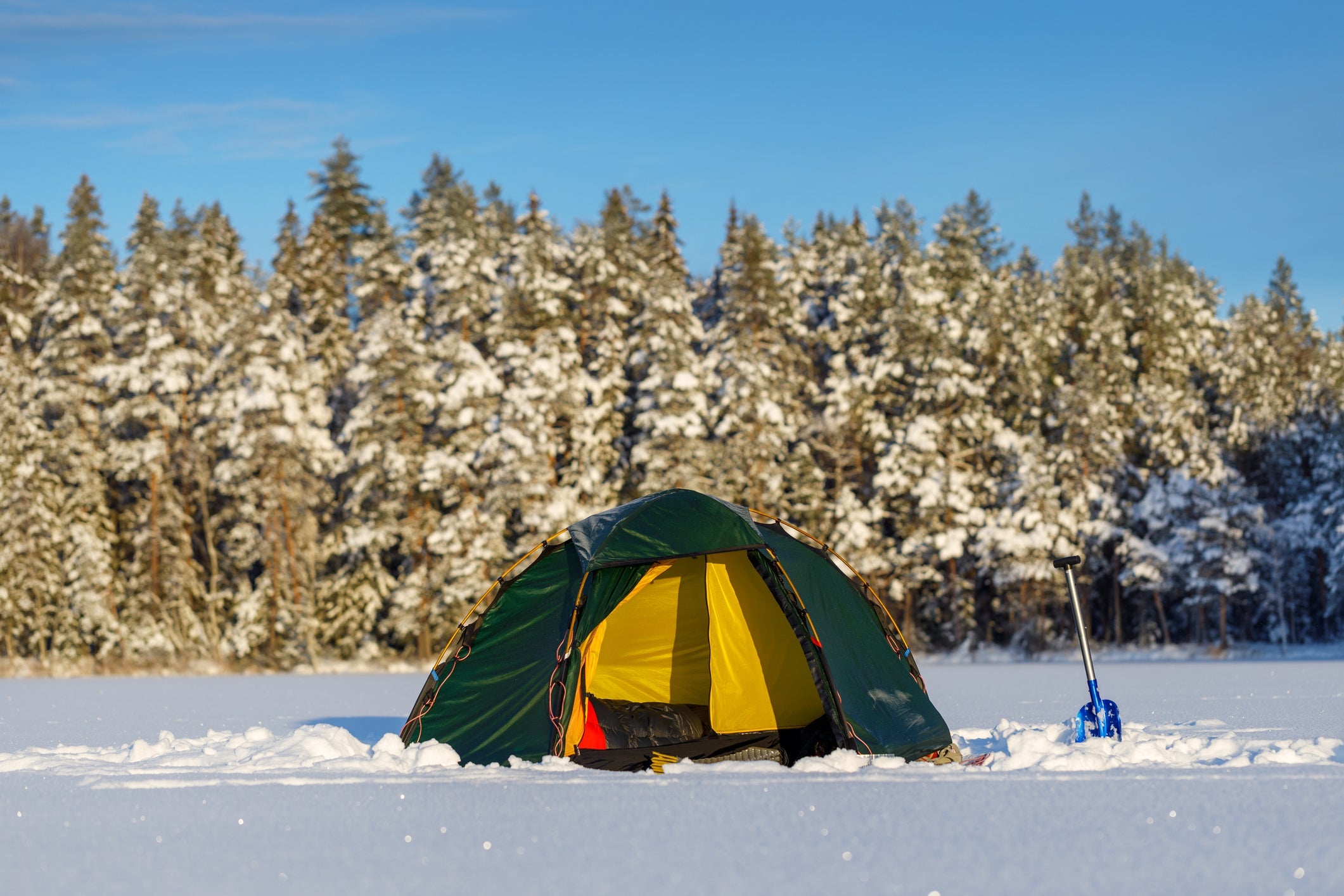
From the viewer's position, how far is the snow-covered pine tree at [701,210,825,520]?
34781 millimetres

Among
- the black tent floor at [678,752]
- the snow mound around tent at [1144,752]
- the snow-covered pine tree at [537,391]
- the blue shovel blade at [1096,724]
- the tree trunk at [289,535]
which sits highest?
the snow-covered pine tree at [537,391]

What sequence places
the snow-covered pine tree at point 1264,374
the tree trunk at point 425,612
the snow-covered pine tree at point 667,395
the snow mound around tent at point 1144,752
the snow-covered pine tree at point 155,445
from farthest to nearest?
the snow-covered pine tree at point 1264,374
the snow-covered pine tree at point 155,445
the snow-covered pine tree at point 667,395
the tree trunk at point 425,612
the snow mound around tent at point 1144,752

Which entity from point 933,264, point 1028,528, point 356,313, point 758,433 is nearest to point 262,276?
point 356,313

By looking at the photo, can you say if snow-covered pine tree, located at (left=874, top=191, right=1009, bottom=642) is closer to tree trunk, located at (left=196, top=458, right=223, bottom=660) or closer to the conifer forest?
the conifer forest

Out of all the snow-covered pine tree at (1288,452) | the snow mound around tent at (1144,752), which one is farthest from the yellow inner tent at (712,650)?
the snow-covered pine tree at (1288,452)

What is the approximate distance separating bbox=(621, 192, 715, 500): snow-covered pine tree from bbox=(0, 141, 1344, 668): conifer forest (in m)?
0.12

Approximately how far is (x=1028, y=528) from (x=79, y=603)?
27344 mm

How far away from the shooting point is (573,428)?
34406mm

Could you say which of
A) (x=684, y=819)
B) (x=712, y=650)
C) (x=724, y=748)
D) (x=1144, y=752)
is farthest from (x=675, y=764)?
(x=1144, y=752)

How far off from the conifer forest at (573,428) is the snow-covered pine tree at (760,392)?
13 cm

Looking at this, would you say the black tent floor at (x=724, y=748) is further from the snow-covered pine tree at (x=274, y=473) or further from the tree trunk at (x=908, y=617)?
the tree trunk at (x=908, y=617)

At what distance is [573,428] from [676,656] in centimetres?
2351

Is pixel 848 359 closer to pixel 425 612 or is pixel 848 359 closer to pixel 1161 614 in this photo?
pixel 1161 614

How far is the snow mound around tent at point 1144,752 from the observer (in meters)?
8.59
